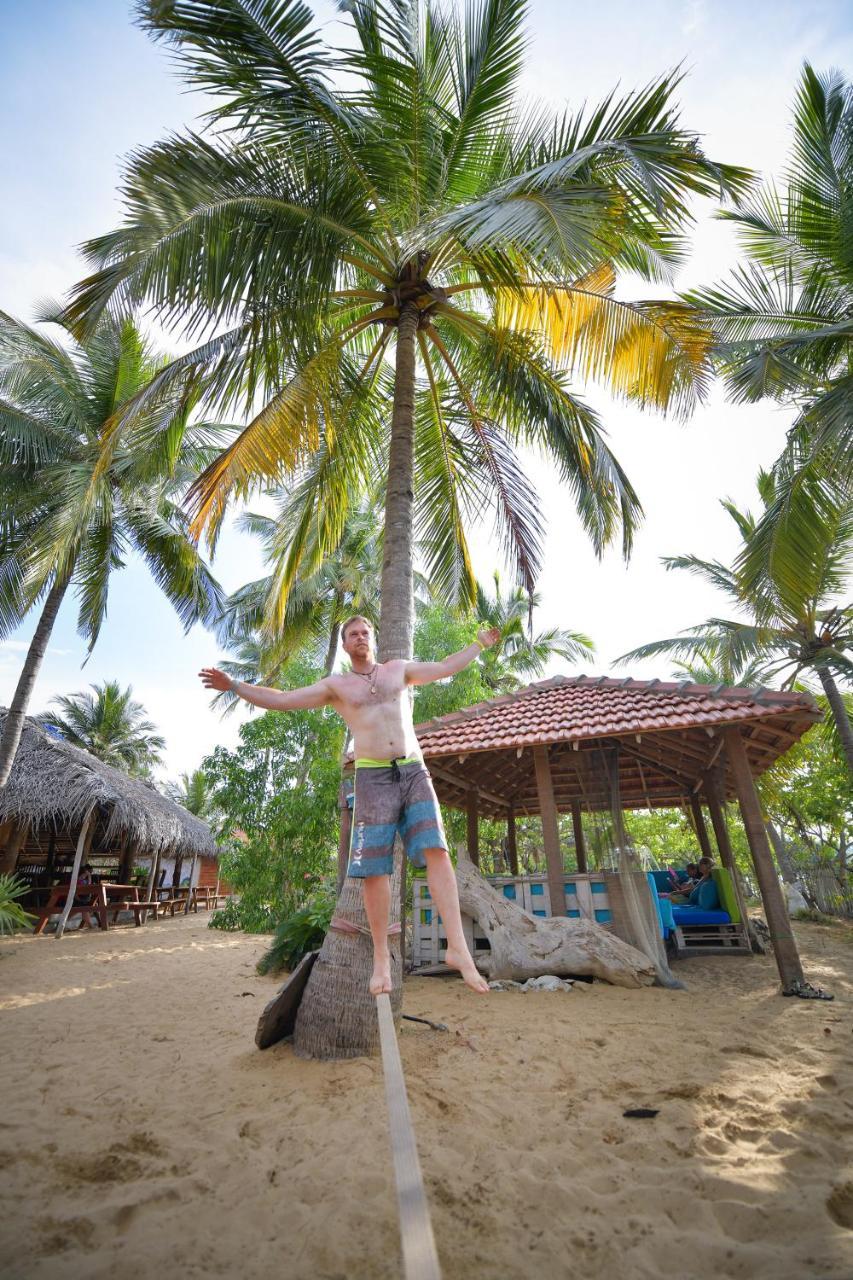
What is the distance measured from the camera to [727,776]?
953 cm

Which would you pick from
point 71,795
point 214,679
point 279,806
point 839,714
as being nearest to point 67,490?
point 71,795

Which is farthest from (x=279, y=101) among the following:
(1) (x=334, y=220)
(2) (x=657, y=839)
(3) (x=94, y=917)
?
(2) (x=657, y=839)

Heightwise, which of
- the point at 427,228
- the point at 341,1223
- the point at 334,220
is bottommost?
the point at 341,1223

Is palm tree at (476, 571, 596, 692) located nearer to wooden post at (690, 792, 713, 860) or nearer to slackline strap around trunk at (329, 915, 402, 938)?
wooden post at (690, 792, 713, 860)

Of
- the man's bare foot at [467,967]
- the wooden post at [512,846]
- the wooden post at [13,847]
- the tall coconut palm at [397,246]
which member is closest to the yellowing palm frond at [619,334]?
the tall coconut palm at [397,246]

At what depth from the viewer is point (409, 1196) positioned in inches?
50.2

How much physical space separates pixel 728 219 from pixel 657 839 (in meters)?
23.9

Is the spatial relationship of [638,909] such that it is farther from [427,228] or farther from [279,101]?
[279,101]

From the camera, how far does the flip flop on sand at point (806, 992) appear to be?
5.83m

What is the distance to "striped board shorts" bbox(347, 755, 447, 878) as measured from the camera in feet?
10.0

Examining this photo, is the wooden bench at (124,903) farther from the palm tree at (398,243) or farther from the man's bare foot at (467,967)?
the man's bare foot at (467,967)

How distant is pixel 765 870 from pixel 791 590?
12.3ft

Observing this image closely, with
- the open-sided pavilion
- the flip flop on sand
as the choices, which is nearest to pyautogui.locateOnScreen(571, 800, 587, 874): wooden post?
the open-sided pavilion

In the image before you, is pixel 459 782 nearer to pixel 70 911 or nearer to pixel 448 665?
pixel 448 665
